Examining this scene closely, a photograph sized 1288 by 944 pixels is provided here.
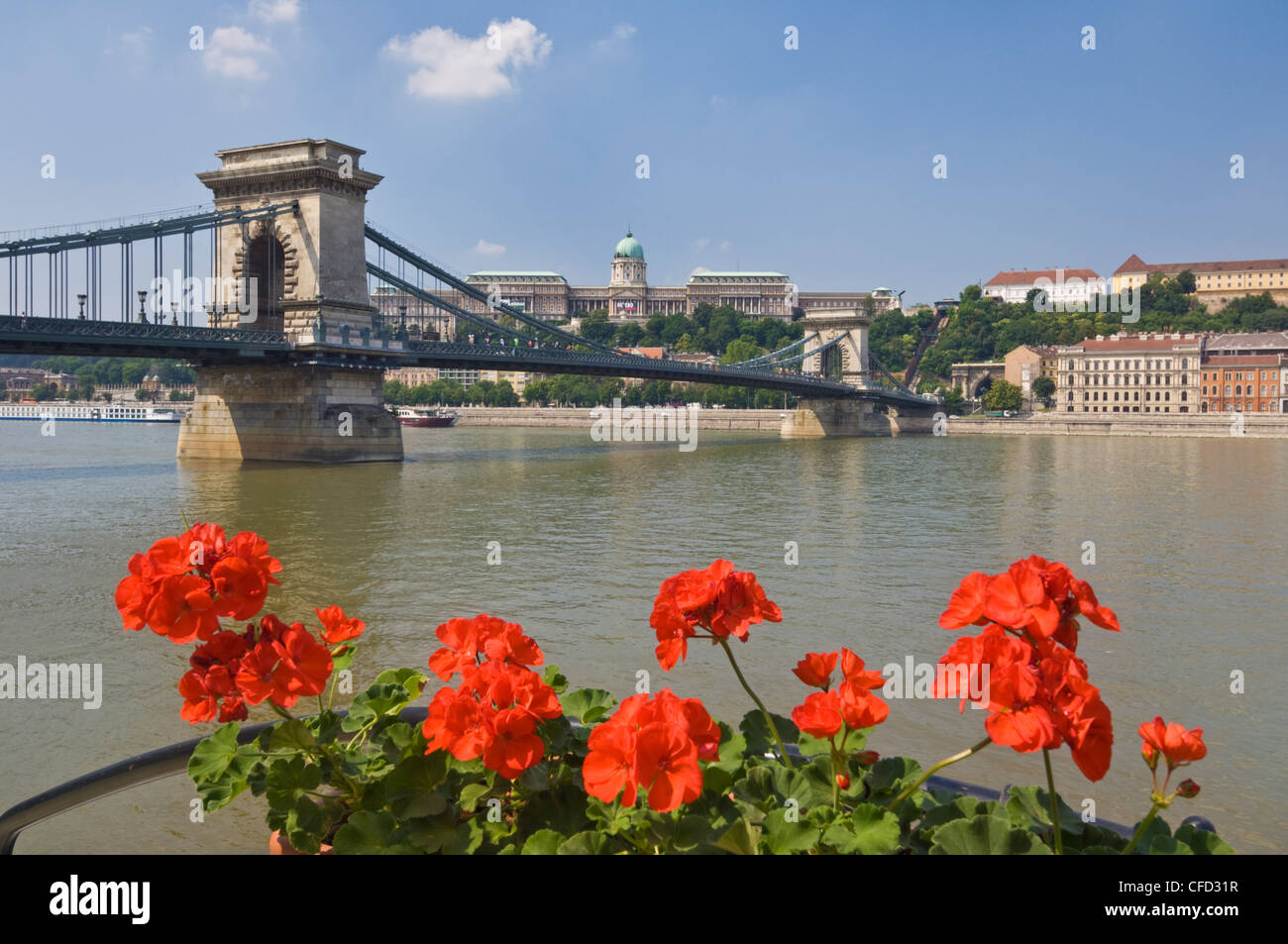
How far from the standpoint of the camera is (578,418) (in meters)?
86.3

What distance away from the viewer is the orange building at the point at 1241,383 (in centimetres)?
7388

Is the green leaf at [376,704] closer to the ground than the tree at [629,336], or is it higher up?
closer to the ground

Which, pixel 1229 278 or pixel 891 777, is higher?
pixel 1229 278

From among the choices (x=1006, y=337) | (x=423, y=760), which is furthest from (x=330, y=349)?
(x=1006, y=337)

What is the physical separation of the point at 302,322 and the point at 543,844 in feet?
106

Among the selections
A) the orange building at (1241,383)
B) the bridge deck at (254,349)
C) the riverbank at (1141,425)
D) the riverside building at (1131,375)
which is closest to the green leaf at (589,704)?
the bridge deck at (254,349)

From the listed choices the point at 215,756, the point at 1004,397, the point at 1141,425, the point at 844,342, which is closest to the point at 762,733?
the point at 215,756

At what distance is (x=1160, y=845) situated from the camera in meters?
1.82

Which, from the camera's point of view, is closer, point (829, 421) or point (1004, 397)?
point (829, 421)

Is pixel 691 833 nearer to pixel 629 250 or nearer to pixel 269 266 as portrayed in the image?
pixel 269 266

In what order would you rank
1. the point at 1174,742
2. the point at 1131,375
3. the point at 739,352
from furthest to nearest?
the point at 739,352, the point at 1131,375, the point at 1174,742

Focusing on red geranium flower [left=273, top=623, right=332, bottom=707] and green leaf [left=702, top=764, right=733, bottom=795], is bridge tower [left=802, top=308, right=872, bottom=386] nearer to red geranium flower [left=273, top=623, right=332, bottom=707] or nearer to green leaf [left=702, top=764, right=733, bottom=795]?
green leaf [left=702, top=764, right=733, bottom=795]

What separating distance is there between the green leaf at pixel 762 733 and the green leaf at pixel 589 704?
0.33 meters

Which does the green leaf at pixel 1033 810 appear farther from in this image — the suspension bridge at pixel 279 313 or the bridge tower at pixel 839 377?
the bridge tower at pixel 839 377
